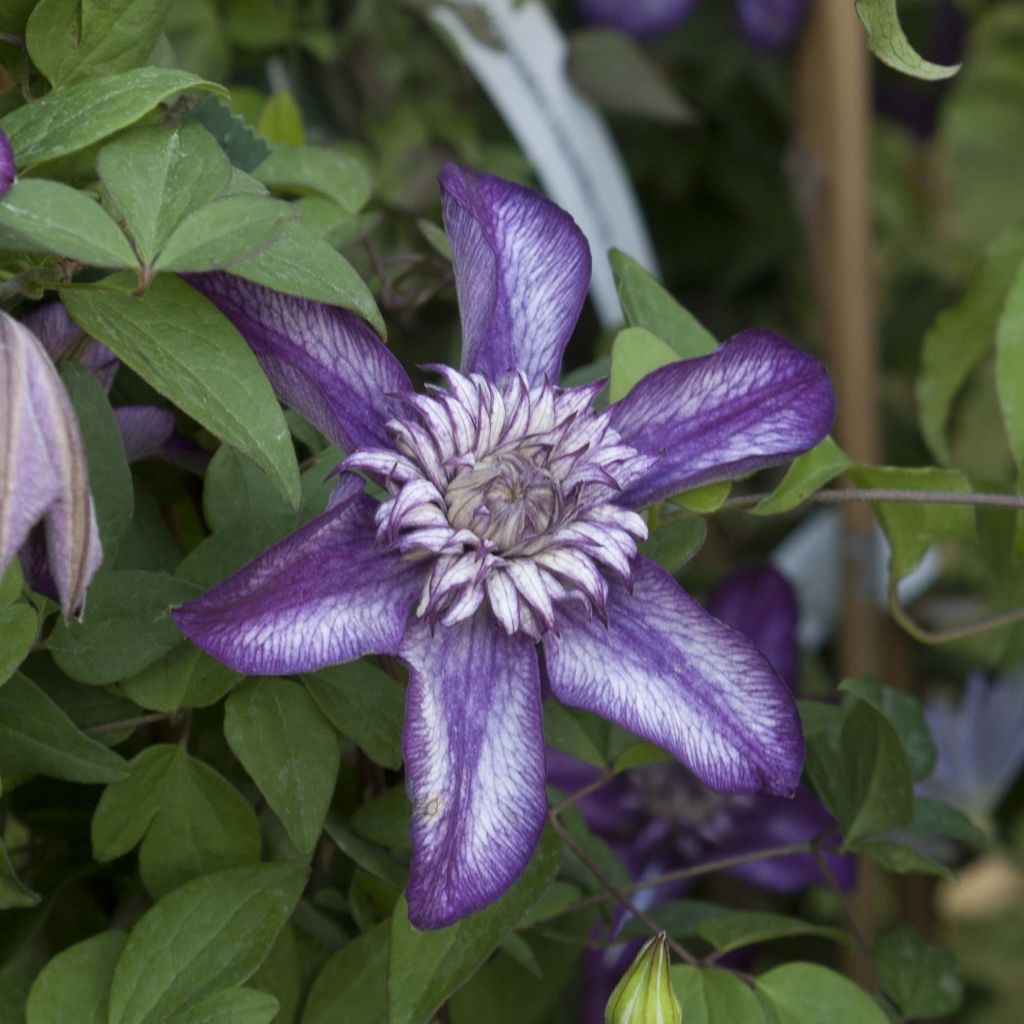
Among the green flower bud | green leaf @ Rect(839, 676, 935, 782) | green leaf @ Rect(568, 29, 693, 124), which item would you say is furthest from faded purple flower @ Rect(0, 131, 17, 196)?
green leaf @ Rect(568, 29, 693, 124)

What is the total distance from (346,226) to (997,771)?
0.59m

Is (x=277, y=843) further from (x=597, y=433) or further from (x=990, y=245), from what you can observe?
(x=990, y=245)

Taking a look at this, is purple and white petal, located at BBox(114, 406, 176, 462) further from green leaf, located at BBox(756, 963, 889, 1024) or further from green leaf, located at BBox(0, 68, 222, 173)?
green leaf, located at BBox(756, 963, 889, 1024)

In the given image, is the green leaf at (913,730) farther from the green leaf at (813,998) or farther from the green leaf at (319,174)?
the green leaf at (319,174)

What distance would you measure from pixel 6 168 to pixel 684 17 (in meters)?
0.64

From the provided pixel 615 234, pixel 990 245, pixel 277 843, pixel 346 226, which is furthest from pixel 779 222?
pixel 277 843

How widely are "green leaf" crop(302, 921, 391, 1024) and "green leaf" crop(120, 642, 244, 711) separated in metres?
0.08

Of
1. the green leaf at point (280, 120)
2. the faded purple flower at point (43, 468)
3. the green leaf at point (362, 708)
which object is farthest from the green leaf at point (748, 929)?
the green leaf at point (280, 120)

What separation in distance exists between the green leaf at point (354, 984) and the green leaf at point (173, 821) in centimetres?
4

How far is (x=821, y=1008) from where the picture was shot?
1.23 ft

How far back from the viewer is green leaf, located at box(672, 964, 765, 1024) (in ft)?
1.17

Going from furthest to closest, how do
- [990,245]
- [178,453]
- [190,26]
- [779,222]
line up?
1. [779,222]
2. [190,26]
3. [990,245]
4. [178,453]

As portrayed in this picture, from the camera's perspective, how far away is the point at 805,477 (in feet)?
1.22

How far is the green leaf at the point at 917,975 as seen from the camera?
437mm
